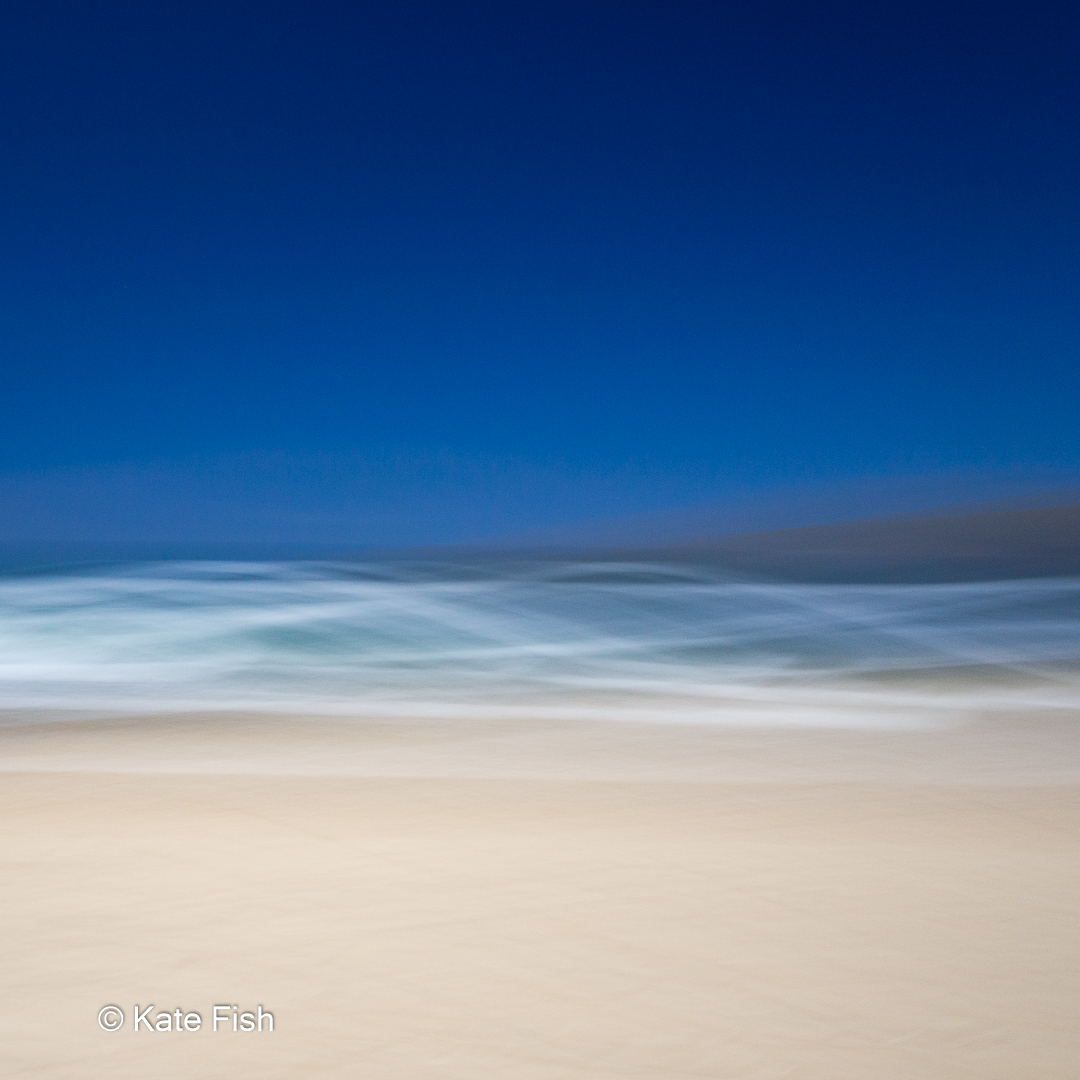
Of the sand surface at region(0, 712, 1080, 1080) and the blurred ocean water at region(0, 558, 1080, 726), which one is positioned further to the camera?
the blurred ocean water at region(0, 558, 1080, 726)

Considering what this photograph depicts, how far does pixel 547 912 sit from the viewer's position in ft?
10.4

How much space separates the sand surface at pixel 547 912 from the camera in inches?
93.4

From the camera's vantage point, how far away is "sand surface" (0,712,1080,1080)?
2371 mm

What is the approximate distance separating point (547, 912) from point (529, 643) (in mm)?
5825

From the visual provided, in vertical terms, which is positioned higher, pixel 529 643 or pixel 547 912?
pixel 529 643

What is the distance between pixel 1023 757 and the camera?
521 cm

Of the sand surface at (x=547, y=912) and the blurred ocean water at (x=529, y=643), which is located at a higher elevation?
the blurred ocean water at (x=529, y=643)

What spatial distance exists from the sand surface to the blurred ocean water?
1.55 m

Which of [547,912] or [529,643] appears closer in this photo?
[547,912]

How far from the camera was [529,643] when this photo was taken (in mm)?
9000

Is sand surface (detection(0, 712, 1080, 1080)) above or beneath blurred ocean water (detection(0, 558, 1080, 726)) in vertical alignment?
beneath

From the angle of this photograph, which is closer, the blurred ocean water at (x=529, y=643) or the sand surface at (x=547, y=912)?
the sand surface at (x=547, y=912)

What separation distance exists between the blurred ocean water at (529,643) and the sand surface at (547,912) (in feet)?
5.07

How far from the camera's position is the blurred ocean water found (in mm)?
6961
